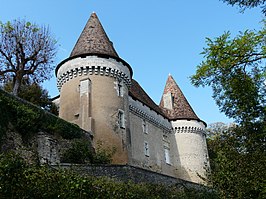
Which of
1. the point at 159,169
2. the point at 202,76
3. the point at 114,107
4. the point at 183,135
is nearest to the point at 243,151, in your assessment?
the point at 202,76

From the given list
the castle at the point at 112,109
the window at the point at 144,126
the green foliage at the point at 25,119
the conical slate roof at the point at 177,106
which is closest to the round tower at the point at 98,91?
the castle at the point at 112,109

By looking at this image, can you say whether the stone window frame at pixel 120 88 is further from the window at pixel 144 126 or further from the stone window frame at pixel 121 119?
the window at pixel 144 126

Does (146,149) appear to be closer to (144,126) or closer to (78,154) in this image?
(144,126)

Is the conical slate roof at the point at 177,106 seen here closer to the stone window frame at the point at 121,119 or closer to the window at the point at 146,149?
the window at the point at 146,149

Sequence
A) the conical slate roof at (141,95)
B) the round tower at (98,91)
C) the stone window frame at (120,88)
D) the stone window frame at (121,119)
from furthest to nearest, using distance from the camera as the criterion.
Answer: the conical slate roof at (141,95)
the stone window frame at (120,88)
the stone window frame at (121,119)
the round tower at (98,91)

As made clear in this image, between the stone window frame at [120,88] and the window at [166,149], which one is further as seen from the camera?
the window at [166,149]

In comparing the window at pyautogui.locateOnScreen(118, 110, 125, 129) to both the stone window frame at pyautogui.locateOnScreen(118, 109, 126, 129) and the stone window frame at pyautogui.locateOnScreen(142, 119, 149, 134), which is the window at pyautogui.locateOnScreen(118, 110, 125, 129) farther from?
the stone window frame at pyautogui.locateOnScreen(142, 119, 149, 134)

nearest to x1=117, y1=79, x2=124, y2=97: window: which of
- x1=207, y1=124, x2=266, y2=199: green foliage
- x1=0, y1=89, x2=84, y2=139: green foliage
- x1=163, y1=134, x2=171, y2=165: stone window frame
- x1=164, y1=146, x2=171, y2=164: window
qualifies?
x1=0, y1=89, x2=84, y2=139: green foliage

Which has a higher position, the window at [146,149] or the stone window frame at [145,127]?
the stone window frame at [145,127]

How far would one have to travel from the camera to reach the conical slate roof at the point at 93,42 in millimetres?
22656

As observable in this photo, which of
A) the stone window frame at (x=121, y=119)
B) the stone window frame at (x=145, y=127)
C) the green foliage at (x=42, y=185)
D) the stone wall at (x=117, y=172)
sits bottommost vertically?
the green foliage at (x=42, y=185)

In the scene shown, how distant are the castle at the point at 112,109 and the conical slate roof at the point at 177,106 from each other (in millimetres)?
2056

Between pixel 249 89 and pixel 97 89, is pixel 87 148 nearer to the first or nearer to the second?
pixel 97 89

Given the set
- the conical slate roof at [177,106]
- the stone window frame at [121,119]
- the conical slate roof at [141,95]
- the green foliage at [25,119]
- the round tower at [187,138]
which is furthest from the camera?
the conical slate roof at [177,106]
